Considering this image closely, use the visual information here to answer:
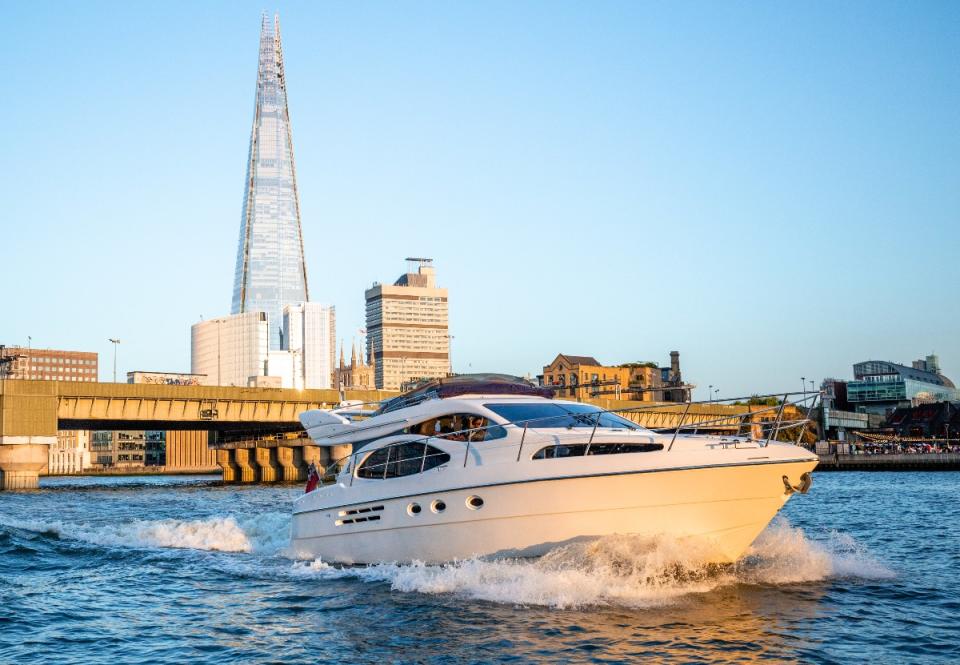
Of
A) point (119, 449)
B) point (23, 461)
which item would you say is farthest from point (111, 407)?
point (119, 449)

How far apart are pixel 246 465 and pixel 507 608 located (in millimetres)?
73711

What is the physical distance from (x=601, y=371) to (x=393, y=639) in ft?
487

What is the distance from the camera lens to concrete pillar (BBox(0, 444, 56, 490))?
5662 centimetres

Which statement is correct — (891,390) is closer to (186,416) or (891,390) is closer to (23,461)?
(186,416)

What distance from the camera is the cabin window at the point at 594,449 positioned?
16594 millimetres

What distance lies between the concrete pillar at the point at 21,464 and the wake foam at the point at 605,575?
4686 centimetres

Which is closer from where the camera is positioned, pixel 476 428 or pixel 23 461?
pixel 476 428

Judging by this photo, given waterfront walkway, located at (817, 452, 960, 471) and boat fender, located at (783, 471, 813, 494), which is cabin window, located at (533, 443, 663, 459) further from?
waterfront walkway, located at (817, 452, 960, 471)

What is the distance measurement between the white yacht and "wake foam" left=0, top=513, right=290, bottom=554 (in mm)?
5310

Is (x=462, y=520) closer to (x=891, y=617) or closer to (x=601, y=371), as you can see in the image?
(x=891, y=617)

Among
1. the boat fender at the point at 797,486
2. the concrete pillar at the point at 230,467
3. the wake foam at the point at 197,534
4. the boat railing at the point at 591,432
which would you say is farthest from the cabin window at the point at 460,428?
the concrete pillar at the point at 230,467

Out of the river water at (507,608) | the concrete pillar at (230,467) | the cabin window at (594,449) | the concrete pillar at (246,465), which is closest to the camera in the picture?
the river water at (507,608)

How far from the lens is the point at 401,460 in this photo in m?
18.4

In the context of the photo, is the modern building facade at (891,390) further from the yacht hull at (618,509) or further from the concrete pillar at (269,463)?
the yacht hull at (618,509)
